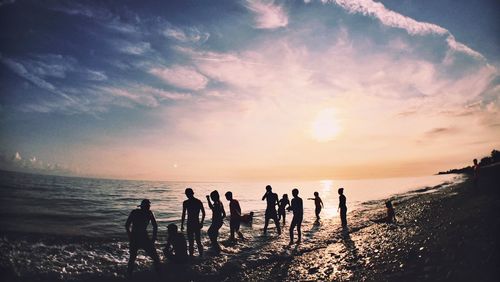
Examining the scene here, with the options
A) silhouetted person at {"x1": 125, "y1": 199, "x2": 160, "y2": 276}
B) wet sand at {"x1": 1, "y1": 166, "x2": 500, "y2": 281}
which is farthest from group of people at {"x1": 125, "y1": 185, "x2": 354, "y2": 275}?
wet sand at {"x1": 1, "y1": 166, "x2": 500, "y2": 281}

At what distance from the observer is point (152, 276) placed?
8.80 m

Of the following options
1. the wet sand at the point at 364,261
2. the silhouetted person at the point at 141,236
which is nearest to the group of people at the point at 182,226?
the silhouetted person at the point at 141,236

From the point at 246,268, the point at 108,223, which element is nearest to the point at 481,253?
the point at 246,268

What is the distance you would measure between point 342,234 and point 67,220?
21.2 m

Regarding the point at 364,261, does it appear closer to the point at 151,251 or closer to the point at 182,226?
the point at 182,226

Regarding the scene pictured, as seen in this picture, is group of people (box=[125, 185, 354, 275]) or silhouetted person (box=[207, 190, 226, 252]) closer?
group of people (box=[125, 185, 354, 275])

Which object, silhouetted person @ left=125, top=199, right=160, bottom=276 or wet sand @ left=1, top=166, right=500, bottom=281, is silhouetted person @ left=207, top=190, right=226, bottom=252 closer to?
wet sand @ left=1, top=166, right=500, bottom=281

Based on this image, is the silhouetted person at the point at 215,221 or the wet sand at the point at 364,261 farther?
the silhouetted person at the point at 215,221

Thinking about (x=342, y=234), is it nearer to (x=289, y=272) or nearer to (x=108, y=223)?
(x=289, y=272)

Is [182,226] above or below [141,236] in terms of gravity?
below

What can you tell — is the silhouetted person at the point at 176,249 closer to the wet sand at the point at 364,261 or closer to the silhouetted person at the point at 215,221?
the wet sand at the point at 364,261

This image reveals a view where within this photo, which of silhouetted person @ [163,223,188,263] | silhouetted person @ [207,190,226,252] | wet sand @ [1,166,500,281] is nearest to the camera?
wet sand @ [1,166,500,281]

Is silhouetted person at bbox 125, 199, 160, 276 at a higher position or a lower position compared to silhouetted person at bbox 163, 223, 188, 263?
higher

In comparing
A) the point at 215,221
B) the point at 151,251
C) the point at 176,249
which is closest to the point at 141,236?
the point at 151,251
